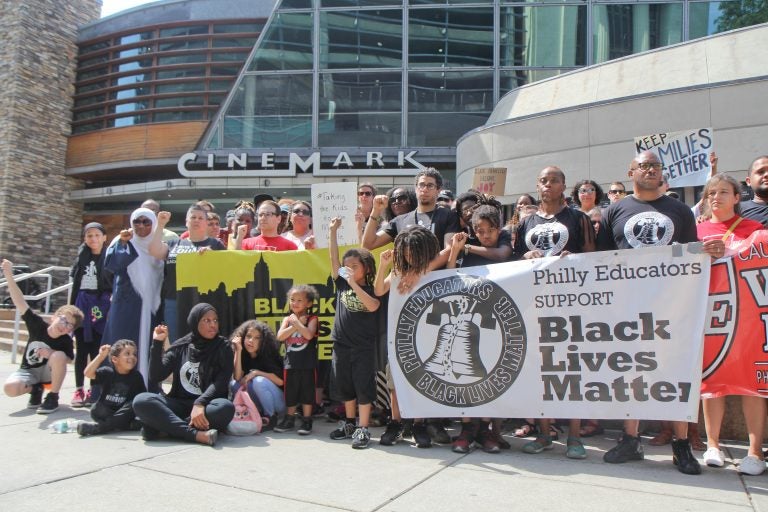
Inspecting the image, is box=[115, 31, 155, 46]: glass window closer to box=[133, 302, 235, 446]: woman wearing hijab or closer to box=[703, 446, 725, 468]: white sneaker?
box=[133, 302, 235, 446]: woman wearing hijab

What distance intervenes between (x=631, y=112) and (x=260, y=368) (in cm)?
949

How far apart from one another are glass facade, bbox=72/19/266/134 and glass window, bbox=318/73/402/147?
472 centimetres

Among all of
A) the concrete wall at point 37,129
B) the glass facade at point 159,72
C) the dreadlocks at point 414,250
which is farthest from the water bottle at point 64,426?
the concrete wall at point 37,129

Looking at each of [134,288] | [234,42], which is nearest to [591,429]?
[134,288]

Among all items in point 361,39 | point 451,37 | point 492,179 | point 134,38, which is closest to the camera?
point 492,179

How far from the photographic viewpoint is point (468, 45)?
20.1 meters

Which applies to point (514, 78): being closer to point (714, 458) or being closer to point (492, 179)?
point (492, 179)

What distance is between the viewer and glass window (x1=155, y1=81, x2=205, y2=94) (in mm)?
23391

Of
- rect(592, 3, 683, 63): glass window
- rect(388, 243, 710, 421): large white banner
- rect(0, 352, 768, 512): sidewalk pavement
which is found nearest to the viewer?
rect(0, 352, 768, 512): sidewalk pavement

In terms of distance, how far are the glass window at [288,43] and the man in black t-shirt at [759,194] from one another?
18.6 metres

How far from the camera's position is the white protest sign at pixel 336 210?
6.05 metres

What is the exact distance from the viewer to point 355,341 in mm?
4660

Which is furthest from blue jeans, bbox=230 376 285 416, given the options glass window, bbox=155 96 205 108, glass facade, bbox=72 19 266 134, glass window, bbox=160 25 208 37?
glass window, bbox=160 25 208 37

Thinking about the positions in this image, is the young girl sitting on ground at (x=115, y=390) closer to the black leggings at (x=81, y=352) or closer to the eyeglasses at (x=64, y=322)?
the eyeglasses at (x=64, y=322)
